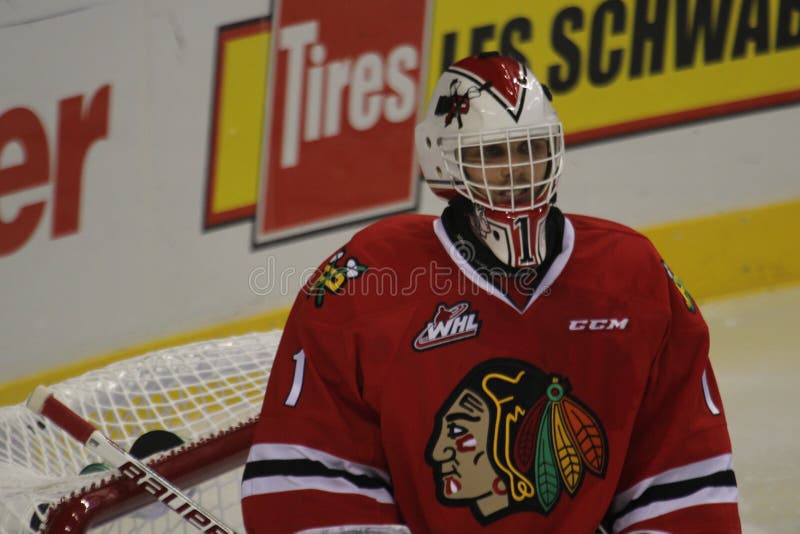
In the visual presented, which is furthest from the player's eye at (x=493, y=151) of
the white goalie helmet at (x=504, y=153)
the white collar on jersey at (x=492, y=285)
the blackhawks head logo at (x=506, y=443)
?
the blackhawks head logo at (x=506, y=443)

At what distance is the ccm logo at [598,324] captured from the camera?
63.3 inches

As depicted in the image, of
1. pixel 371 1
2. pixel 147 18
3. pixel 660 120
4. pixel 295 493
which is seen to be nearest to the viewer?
pixel 295 493

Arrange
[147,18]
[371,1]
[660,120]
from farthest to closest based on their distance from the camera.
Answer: [660,120]
[371,1]
[147,18]

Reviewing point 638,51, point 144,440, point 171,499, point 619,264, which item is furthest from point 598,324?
point 638,51

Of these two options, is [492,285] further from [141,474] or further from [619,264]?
[141,474]

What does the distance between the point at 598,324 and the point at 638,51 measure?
214cm

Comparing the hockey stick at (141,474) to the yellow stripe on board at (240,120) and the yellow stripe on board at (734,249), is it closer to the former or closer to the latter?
the yellow stripe on board at (240,120)

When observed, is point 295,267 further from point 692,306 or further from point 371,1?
point 692,306

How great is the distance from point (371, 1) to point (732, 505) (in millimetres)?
1972

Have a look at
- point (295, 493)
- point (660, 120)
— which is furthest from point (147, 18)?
point (295, 493)

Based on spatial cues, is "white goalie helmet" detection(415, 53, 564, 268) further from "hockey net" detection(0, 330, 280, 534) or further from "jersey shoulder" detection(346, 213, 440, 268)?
"hockey net" detection(0, 330, 280, 534)

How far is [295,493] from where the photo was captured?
1588 millimetres

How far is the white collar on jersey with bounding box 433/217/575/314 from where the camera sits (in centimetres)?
161

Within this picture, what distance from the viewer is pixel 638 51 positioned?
362 cm
